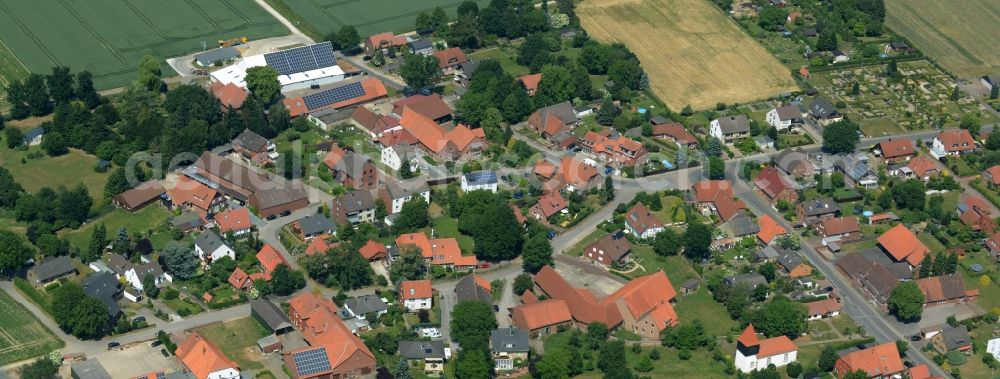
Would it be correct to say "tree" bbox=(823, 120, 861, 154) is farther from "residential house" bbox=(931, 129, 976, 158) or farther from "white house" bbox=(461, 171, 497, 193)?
"white house" bbox=(461, 171, 497, 193)

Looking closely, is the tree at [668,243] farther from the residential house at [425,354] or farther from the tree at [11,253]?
the tree at [11,253]

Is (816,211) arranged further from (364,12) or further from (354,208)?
(364,12)

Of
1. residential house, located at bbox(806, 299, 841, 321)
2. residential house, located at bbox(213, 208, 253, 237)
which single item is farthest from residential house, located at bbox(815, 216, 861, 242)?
residential house, located at bbox(213, 208, 253, 237)

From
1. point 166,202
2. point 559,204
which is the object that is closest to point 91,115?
point 166,202

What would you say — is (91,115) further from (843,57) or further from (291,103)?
(843,57)

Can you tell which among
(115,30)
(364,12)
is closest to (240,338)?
(115,30)

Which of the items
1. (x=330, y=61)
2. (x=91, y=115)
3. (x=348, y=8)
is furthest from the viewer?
(x=348, y=8)
